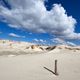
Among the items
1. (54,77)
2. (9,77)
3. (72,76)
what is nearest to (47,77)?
(54,77)

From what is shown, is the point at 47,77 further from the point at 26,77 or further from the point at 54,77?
the point at 26,77

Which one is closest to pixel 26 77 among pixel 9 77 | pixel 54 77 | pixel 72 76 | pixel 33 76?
pixel 33 76

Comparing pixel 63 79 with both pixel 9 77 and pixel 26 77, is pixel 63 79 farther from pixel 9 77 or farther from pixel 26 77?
pixel 9 77

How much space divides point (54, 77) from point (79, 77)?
2.50 meters

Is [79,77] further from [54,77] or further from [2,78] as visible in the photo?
[2,78]

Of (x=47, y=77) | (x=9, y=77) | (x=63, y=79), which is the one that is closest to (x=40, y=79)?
(x=47, y=77)

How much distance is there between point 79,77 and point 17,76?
6083mm

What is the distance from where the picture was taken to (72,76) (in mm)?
14680

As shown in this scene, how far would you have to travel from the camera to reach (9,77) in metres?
14.1

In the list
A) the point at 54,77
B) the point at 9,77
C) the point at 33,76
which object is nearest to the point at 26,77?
the point at 33,76

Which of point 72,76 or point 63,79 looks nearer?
point 63,79

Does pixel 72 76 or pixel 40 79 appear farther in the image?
pixel 72 76

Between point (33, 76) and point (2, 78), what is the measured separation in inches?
116

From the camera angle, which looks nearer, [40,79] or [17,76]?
[40,79]
